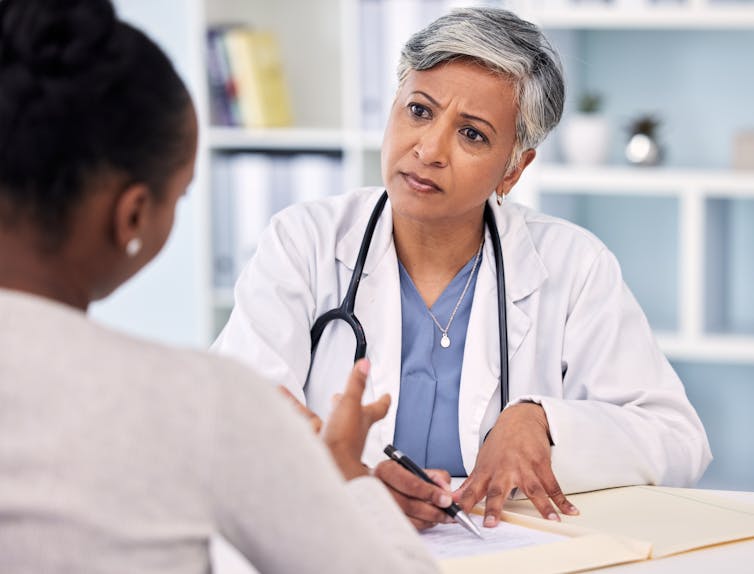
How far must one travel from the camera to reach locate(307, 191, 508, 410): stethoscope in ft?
5.54

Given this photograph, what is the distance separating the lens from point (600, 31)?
310 centimetres

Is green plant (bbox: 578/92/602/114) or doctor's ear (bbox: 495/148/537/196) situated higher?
green plant (bbox: 578/92/602/114)

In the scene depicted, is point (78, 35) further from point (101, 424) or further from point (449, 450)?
point (449, 450)

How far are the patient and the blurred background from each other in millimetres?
2143

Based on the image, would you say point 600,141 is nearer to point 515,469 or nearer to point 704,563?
point 515,469

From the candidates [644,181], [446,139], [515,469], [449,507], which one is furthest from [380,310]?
[644,181]

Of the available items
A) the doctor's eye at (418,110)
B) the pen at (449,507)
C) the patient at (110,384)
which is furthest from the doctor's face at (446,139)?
the patient at (110,384)

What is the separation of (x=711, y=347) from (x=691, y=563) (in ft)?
5.63

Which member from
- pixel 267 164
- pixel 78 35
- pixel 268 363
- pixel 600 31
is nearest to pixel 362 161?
pixel 267 164

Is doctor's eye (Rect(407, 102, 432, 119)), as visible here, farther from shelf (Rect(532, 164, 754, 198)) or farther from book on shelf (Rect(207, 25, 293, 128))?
book on shelf (Rect(207, 25, 293, 128))

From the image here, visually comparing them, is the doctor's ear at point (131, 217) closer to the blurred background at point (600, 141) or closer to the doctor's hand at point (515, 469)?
the doctor's hand at point (515, 469)

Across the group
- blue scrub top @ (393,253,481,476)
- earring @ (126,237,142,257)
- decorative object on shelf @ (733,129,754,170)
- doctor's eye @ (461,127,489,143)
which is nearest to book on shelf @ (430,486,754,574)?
blue scrub top @ (393,253,481,476)

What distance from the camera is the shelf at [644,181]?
2805mm

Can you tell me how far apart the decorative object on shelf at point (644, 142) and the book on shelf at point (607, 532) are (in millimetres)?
1611
